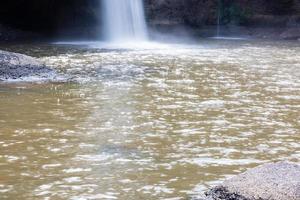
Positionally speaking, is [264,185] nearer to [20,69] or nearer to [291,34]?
[20,69]

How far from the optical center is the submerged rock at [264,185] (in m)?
5.30

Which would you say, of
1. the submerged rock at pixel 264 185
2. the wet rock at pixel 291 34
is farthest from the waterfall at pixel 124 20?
→ the submerged rock at pixel 264 185

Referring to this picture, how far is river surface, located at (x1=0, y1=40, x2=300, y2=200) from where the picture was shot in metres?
6.48

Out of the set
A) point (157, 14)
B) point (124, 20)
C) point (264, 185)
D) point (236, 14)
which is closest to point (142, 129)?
point (264, 185)

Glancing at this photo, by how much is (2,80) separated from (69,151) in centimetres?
686

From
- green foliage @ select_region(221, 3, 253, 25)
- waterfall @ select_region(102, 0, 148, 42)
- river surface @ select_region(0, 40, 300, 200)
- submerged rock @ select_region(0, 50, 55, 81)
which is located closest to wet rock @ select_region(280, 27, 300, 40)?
green foliage @ select_region(221, 3, 253, 25)

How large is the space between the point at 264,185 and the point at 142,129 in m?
3.74

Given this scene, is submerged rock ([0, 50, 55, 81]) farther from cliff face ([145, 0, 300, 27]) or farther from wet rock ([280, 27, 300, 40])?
cliff face ([145, 0, 300, 27])

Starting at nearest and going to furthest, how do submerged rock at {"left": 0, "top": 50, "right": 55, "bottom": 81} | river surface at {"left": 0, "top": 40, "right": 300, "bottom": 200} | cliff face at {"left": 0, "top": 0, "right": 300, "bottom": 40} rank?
1. river surface at {"left": 0, "top": 40, "right": 300, "bottom": 200}
2. submerged rock at {"left": 0, "top": 50, "right": 55, "bottom": 81}
3. cliff face at {"left": 0, "top": 0, "right": 300, "bottom": 40}

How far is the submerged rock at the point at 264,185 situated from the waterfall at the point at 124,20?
79.4 ft

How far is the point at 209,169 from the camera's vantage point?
6.99 meters

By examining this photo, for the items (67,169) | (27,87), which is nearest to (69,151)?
(67,169)

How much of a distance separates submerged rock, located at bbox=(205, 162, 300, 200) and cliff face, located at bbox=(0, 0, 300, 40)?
23.6 metres

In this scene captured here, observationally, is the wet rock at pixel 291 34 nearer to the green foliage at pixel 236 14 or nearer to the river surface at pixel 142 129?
the green foliage at pixel 236 14
